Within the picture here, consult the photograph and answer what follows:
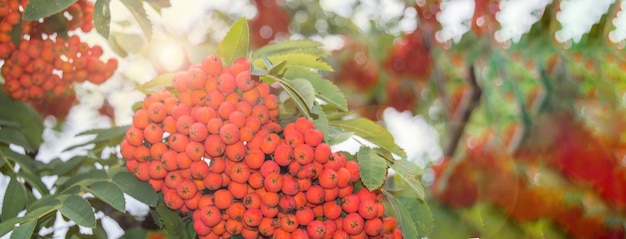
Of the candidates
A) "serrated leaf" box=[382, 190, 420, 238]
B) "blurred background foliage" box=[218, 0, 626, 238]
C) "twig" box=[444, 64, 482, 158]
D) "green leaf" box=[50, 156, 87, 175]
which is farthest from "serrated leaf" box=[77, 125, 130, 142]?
"twig" box=[444, 64, 482, 158]

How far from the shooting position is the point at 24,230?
153 cm

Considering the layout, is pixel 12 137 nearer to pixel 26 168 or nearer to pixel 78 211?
pixel 26 168

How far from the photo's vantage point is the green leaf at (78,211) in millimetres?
1558

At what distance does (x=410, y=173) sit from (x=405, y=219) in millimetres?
130

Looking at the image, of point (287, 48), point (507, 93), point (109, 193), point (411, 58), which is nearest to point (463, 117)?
point (411, 58)

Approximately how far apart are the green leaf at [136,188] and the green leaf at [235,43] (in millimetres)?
418

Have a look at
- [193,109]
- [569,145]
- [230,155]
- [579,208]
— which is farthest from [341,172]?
[569,145]

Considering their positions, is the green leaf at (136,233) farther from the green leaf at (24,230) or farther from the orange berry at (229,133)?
the orange berry at (229,133)

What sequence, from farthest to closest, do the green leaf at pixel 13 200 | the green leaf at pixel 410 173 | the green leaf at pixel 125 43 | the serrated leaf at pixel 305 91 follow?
the green leaf at pixel 125 43
the green leaf at pixel 13 200
the green leaf at pixel 410 173
the serrated leaf at pixel 305 91

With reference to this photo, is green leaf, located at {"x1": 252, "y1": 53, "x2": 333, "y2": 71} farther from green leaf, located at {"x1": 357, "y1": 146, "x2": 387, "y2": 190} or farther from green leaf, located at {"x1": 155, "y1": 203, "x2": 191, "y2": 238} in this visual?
green leaf, located at {"x1": 155, "y1": 203, "x2": 191, "y2": 238}

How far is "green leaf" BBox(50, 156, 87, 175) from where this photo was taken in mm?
1979

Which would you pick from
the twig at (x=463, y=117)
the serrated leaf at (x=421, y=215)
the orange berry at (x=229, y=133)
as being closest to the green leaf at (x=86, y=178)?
the orange berry at (x=229, y=133)

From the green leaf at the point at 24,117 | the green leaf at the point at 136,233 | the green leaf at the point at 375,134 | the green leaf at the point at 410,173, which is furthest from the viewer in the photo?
the green leaf at the point at 24,117

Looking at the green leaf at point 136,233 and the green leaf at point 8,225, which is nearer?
the green leaf at point 8,225
